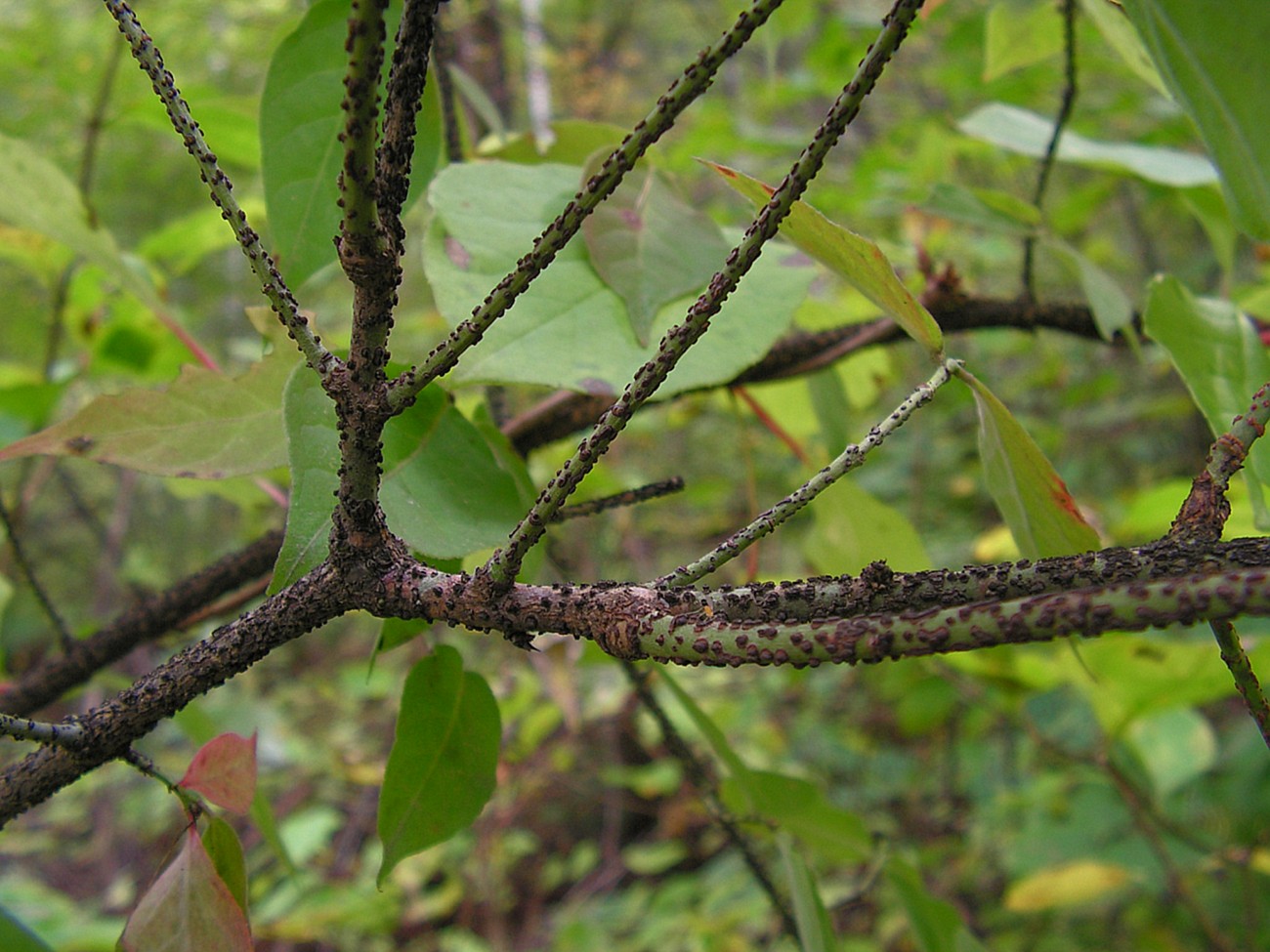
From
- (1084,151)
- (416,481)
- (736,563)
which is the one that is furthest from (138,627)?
(736,563)

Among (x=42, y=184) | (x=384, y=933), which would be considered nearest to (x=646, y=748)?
(x=384, y=933)

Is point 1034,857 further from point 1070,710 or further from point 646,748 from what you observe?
point 646,748

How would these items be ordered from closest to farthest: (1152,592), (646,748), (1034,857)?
1. (1152,592)
2. (1034,857)
3. (646,748)

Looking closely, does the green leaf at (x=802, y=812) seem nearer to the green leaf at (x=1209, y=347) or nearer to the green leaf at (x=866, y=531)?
the green leaf at (x=866, y=531)

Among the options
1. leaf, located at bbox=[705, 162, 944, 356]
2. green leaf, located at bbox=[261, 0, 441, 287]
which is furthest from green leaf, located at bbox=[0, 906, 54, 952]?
leaf, located at bbox=[705, 162, 944, 356]

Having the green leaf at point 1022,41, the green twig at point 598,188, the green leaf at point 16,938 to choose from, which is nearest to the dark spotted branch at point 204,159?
the green twig at point 598,188
